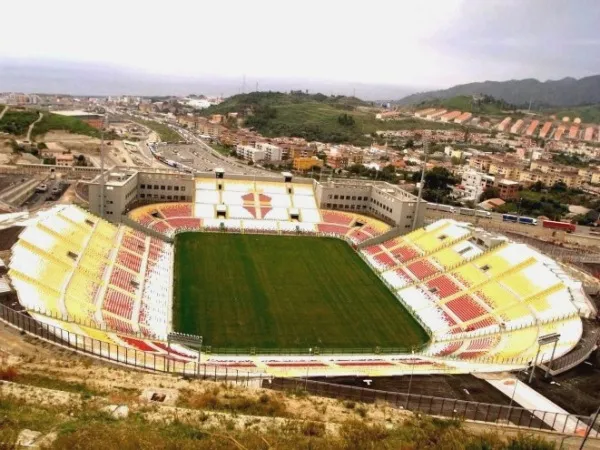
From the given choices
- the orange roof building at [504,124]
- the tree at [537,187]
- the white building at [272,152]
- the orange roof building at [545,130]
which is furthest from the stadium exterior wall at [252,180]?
the orange roof building at [545,130]

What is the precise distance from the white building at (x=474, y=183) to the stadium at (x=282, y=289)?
28.4 metres

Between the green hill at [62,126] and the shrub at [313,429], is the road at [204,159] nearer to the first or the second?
the green hill at [62,126]

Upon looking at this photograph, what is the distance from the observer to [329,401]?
1515cm

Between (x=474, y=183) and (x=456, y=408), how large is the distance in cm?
6184

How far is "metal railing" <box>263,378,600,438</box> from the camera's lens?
15.0 m

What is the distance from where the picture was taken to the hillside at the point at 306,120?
12369cm

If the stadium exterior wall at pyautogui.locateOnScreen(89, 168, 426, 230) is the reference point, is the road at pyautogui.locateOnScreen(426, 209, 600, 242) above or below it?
below

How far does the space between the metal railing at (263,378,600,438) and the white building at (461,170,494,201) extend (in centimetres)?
5476

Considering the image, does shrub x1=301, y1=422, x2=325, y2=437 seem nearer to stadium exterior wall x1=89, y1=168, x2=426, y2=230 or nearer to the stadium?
the stadium

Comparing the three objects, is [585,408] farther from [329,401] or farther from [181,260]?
[181,260]

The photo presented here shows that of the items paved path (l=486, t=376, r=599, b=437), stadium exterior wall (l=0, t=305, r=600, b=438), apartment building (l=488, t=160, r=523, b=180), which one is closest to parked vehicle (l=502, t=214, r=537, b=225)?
apartment building (l=488, t=160, r=523, b=180)

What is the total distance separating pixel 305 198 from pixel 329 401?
34.1 metres

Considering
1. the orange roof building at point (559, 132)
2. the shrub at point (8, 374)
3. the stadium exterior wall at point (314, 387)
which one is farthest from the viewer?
the orange roof building at point (559, 132)

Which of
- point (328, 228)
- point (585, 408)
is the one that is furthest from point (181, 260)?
point (585, 408)
